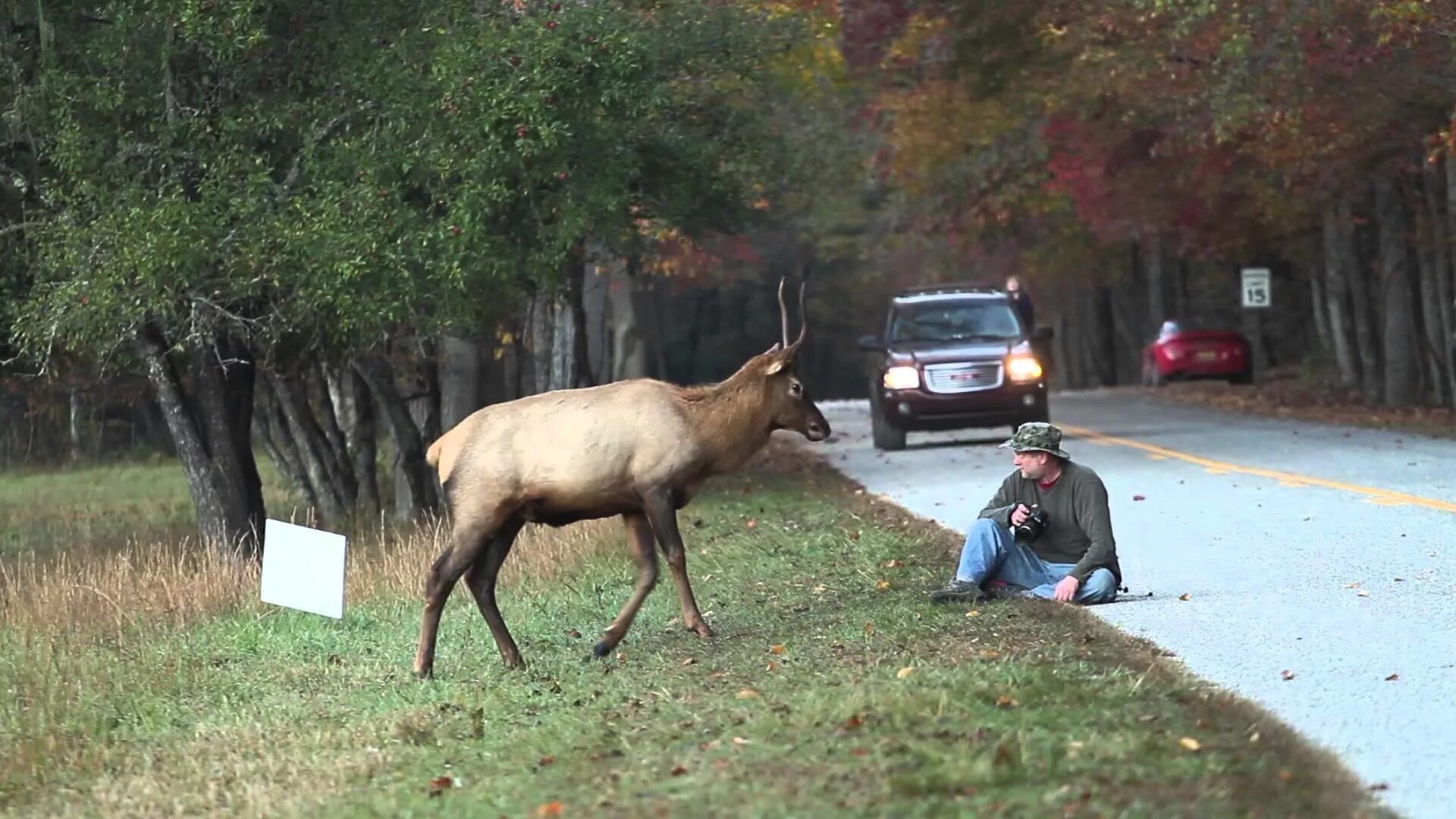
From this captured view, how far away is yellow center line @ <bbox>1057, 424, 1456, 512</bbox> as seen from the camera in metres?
17.2

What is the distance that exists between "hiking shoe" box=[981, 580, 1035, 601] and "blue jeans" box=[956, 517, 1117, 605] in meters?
0.02

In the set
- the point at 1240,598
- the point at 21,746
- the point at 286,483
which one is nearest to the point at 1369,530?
the point at 1240,598

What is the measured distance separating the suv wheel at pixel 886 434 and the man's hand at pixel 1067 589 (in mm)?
15575

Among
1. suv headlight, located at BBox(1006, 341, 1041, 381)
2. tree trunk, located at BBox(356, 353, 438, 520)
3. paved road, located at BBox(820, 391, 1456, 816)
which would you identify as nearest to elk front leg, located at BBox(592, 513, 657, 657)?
paved road, located at BBox(820, 391, 1456, 816)

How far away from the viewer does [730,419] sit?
39.8 ft

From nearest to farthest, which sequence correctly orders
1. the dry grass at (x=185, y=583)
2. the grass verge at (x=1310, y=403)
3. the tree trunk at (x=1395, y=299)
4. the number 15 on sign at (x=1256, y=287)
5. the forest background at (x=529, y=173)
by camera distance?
the dry grass at (x=185, y=583)
the forest background at (x=529, y=173)
the grass verge at (x=1310, y=403)
the tree trunk at (x=1395, y=299)
the number 15 on sign at (x=1256, y=287)

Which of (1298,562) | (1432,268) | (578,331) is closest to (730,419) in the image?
(1298,562)

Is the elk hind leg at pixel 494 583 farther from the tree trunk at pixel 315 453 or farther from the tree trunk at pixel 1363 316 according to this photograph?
the tree trunk at pixel 1363 316

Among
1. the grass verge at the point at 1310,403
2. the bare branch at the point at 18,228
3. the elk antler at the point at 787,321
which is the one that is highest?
the bare branch at the point at 18,228

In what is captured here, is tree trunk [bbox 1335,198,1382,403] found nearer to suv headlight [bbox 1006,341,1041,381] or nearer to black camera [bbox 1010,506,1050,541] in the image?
suv headlight [bbox 1006,341,1041,381]

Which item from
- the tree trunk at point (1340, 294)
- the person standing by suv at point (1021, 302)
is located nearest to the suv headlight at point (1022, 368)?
the person standing by suv at point (1021, 302)

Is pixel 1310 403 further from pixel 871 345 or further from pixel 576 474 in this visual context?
pixel 576 474

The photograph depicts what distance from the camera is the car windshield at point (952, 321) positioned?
28141 millimetres

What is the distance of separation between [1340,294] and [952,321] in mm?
13558
